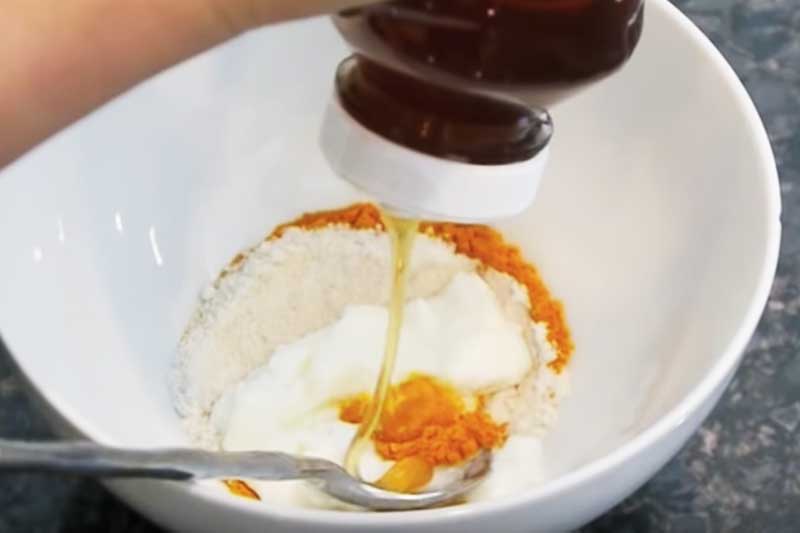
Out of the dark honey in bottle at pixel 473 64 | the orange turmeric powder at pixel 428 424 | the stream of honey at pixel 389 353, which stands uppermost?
the dark honey in bottle at pixel 473 64

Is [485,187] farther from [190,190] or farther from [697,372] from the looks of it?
[190,190]

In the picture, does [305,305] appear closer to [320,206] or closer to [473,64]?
[320,206]

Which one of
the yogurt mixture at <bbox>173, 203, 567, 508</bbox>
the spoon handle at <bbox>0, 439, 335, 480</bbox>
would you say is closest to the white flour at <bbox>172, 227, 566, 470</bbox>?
the yogurt mixture at <bbox>173, 203, 567, 508</bbox>

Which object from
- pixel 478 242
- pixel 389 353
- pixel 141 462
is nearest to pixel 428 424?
pixel 389 353

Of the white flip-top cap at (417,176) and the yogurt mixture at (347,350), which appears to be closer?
the white flip-top cap at (417,176)

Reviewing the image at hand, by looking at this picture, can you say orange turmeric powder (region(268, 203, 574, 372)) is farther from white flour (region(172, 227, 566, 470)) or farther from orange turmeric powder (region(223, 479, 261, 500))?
orange turmeric powder (region(223, 479, 261, 500))

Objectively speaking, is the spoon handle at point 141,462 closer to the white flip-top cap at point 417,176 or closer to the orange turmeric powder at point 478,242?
the white flip-top cap at point 417,176

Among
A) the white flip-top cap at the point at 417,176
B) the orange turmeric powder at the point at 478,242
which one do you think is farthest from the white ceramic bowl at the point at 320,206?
the white flip-top cap at the point at 417,176
